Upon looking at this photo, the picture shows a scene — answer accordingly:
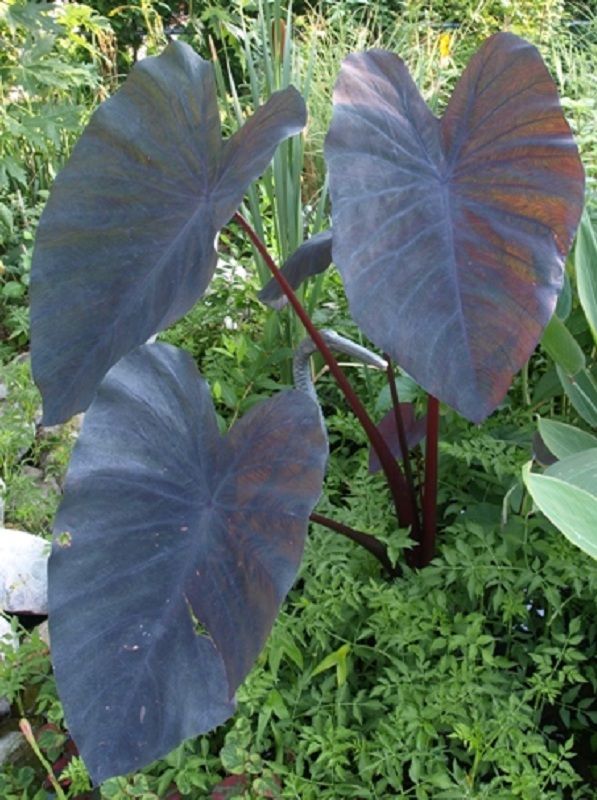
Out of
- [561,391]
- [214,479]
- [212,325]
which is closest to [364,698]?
[214,479]

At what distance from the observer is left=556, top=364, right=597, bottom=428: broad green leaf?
1425 millimetres

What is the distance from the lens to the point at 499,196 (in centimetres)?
108

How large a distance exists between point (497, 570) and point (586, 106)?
137 centimetres

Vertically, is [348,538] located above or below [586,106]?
below

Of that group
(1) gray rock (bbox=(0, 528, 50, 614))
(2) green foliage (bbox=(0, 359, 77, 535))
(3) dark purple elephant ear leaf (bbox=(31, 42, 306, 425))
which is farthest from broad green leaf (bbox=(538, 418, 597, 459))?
(2) green foliage (bbox=(0, 359, 77, 535))

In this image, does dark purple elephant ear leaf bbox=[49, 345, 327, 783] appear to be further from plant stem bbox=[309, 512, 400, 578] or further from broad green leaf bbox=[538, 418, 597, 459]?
broad green leaf bbox=[538, 418, 597, 459]

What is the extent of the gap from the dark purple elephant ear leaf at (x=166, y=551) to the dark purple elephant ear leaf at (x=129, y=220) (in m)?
0.07

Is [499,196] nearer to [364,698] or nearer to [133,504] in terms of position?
[133,504]

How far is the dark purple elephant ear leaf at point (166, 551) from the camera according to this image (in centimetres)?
98

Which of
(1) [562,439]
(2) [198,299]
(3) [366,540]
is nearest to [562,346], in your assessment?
(1) [562,439]

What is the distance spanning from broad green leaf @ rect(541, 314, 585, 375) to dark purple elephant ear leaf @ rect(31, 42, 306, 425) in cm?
47

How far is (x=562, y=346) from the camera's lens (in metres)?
1.31

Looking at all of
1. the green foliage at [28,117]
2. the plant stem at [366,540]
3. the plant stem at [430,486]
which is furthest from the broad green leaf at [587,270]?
the green foliage at [28,117]

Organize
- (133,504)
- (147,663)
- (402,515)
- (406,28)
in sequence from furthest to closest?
(406,28) < (402,515) < (133,504) < (147,663)
